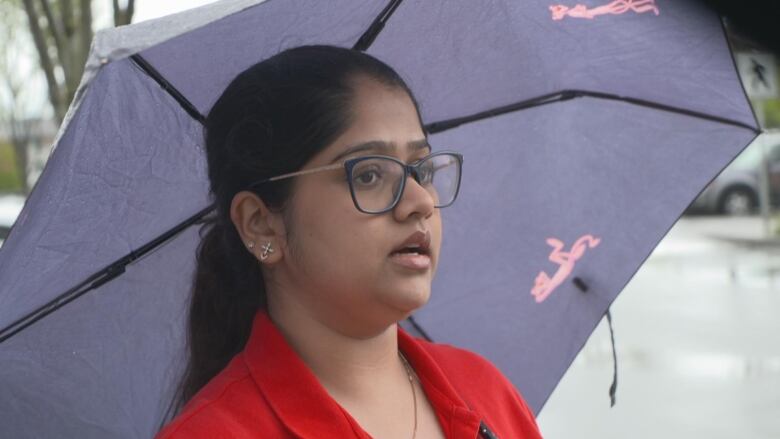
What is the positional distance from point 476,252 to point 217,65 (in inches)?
35.0

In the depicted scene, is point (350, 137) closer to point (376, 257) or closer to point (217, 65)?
point (376, 257)

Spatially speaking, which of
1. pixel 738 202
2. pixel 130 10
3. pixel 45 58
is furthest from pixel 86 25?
pixel 738 202

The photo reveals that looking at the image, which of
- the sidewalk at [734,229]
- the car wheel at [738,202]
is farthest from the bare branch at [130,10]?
the car wheel at [738,202]

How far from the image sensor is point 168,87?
2.19 meters

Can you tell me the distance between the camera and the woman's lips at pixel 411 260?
1912 mm

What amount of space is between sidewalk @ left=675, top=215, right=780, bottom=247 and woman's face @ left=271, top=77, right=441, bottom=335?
18.0m

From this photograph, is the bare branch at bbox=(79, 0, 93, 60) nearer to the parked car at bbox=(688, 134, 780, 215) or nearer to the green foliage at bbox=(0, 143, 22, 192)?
the parked car at bbox=(688, 134, 780, 215)

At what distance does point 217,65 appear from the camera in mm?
2207

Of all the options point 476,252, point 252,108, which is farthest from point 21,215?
point 476,252

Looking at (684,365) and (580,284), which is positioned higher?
(580,284)

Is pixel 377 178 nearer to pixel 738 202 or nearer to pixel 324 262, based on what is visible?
pixel 324 262

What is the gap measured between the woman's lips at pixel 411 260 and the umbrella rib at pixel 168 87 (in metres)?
0.59

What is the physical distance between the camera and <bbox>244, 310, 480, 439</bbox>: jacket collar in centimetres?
186

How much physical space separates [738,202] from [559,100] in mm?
24598
